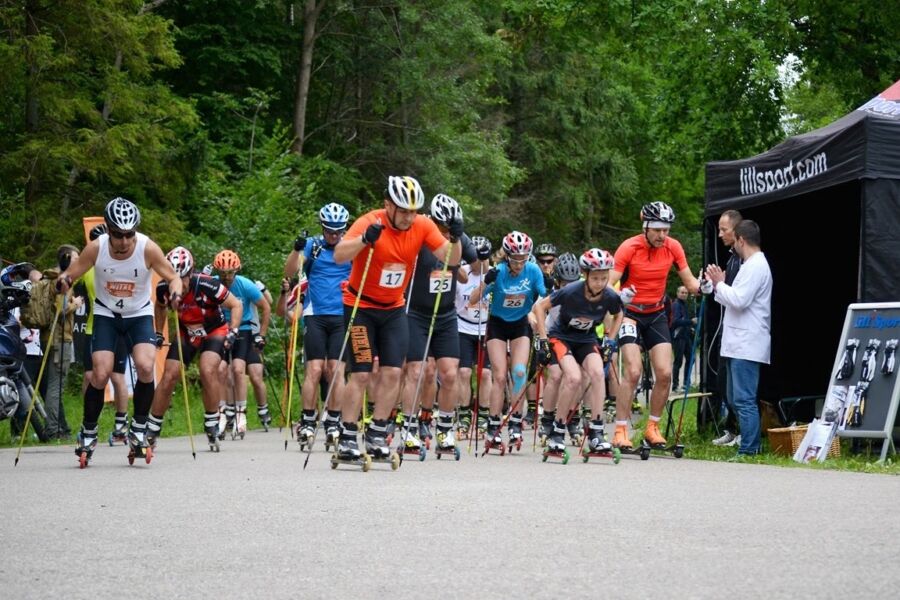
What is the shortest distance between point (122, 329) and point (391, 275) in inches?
95.8

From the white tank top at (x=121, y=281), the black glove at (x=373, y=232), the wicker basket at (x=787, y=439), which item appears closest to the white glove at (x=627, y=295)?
the wicker basket at (x=787, y=439)

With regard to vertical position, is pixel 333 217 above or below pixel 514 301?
above

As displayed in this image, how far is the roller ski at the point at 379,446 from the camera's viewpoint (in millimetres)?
12844

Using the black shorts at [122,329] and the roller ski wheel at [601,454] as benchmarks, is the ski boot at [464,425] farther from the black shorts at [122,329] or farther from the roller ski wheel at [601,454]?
the black shorts at [122,329]

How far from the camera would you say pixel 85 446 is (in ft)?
43.8

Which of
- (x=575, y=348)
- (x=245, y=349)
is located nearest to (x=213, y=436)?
(x=575, y=348)

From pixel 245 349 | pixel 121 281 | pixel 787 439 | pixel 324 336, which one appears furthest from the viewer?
pixel 245 349

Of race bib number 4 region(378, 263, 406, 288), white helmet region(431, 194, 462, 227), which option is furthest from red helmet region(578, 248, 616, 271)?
race bib number 4 region(378, 263, 406, 288)

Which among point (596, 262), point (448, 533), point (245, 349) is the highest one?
point (596, 262)

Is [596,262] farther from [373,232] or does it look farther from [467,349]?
[467,349]

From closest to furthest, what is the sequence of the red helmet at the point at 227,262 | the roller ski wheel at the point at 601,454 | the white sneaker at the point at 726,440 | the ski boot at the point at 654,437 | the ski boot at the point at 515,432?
the roller ski wheel at the point at 601,454
the ski boot at the point at 654,437
the ski boot at the point at 515,432
the white sneaker at the point at 726,440
the red helmet at the point at 227,262

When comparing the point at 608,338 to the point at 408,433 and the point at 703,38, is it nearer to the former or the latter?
the point at 408,433

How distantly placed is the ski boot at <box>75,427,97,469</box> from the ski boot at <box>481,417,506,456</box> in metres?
3.86

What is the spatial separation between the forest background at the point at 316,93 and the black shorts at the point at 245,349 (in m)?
7.20
